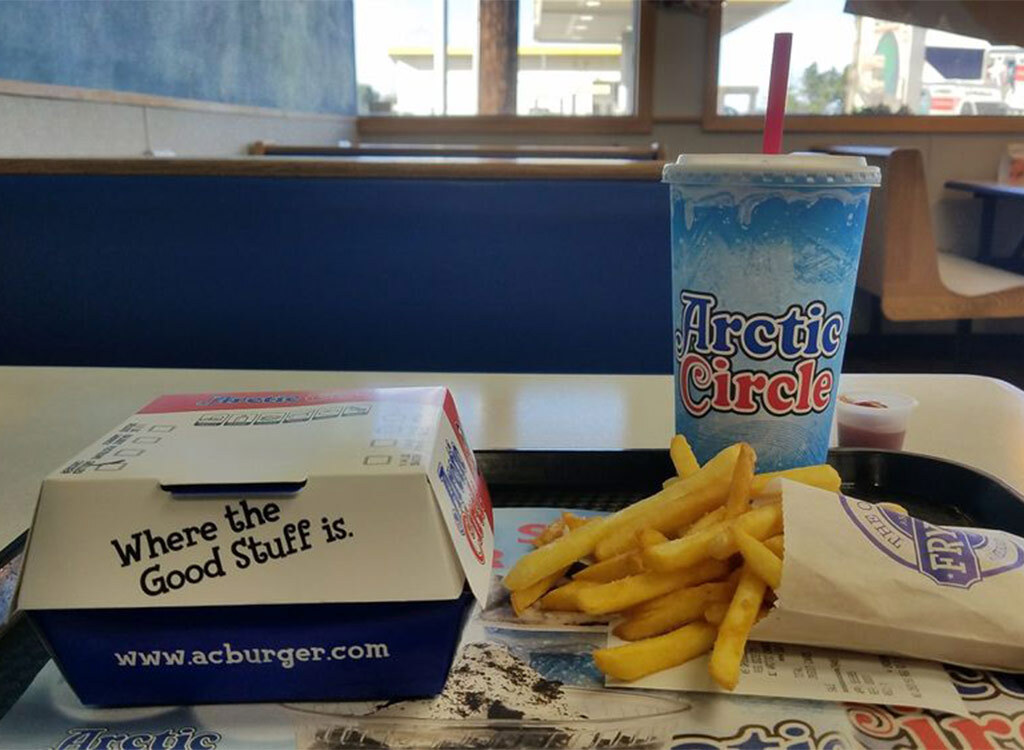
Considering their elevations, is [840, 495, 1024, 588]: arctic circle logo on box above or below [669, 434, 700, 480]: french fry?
below

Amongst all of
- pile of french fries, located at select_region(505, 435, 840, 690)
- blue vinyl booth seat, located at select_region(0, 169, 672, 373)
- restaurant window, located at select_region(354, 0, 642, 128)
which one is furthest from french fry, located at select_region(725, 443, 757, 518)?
restaurant window, located at select_region(354, 0, 642, 128)

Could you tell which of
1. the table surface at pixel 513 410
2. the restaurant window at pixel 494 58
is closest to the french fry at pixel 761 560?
the table surface at pixel 513 410

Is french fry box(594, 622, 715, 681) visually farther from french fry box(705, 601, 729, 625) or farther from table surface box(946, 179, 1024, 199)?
table surface box(946, 179, 1024, 199)

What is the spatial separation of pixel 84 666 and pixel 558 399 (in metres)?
0.72

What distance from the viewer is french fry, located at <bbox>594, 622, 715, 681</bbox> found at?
521 millimetres

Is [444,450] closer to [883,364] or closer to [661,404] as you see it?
[661,404]

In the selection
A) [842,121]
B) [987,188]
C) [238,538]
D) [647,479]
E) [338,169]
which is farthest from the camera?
[842,121]

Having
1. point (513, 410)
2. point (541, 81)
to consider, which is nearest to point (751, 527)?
point (513, 410)

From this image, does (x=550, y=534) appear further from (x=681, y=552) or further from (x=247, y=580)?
(x=247, y=580)

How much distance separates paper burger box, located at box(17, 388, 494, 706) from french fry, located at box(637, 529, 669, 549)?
130 millimetres

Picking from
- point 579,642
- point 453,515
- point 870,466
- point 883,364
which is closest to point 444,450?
point 453,515

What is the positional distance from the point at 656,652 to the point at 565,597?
0.26ft

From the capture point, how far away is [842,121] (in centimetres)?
495

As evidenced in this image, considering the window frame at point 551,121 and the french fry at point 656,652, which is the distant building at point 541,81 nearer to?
the window frame at point 551,121
